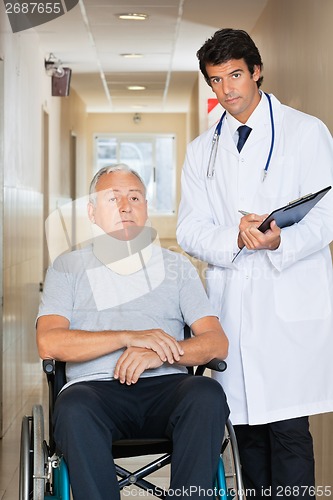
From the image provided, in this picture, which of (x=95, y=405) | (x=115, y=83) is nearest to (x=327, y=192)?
(x=95, y=405)

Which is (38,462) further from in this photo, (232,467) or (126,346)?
(232,467)

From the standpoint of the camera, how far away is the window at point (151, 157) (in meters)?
18.2

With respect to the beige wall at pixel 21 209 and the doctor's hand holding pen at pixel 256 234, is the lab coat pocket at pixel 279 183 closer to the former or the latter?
the doctor's hand holding pen at pixel 256 234

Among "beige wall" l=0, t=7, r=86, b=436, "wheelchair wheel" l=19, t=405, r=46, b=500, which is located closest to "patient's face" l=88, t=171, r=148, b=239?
"wheelchair wheel" l=19, t=405, r=46, b=500

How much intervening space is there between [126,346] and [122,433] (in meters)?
0.23

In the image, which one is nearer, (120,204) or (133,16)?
(120,204)

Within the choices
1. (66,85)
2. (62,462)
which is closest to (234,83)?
(62,462)

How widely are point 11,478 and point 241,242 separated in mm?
1862

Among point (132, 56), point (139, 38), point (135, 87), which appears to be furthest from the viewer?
point (135, 87)

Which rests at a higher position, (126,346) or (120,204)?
(120,204)

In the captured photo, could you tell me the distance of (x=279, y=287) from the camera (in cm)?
249

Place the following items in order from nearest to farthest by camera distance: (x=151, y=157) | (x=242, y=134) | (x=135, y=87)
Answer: (x=242, y=134) → (x=135, y=87) → (x=151, y=157)

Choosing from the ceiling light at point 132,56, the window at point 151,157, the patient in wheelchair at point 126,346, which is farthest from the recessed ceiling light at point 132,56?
the window at point 151,157

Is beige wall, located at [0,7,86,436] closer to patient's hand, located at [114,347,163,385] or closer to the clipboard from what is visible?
patient's hand, located at [114,347,163,385]
